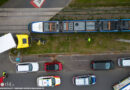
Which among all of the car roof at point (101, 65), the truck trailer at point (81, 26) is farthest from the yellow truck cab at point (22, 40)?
the car roof at point (101, 65)

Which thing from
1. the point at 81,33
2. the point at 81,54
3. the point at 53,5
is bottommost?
the point at 81,54

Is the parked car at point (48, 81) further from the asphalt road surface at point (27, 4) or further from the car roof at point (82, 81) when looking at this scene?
the asphalt road surface at point (27, 4)

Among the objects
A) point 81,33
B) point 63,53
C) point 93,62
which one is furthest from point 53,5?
point 93,62

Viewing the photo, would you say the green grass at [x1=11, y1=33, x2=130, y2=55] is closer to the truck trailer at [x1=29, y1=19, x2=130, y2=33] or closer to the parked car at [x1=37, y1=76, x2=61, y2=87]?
the truck trailer at [x1=29, y1=19, x2=130, y2=33]

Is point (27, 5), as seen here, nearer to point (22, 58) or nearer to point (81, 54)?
point (22, 58)

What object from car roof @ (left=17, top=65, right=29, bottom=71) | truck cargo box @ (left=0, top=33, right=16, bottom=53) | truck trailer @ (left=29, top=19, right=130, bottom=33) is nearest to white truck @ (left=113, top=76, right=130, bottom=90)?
truck trailer @ (left=29, top=19, right=130, bottom=33)

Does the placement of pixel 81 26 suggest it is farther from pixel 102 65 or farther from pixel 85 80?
pixel 85 80
